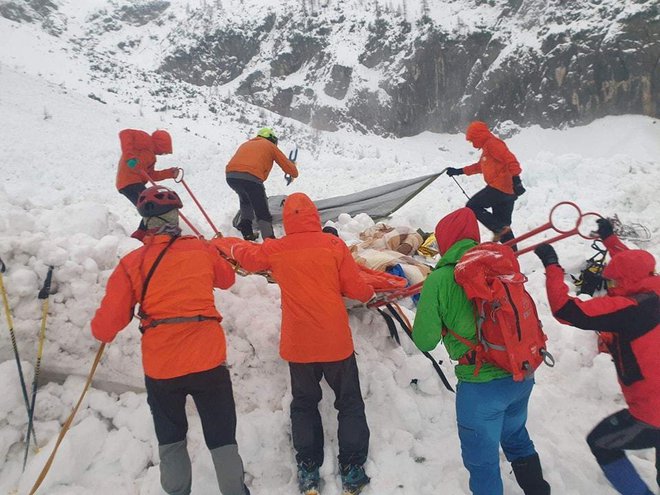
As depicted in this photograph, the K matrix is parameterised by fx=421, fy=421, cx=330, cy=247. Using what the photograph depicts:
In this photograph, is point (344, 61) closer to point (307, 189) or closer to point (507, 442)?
point (307, 189)

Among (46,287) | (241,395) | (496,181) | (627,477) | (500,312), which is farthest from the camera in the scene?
(496,181)

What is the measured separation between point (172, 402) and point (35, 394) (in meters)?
0.96

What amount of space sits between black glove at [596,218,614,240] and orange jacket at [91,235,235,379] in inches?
83.9

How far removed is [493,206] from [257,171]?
264 centimetres

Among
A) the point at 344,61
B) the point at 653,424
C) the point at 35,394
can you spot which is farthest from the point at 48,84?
the point at 344,61

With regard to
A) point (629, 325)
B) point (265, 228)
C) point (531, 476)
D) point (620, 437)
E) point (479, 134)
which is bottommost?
point (531, 476)

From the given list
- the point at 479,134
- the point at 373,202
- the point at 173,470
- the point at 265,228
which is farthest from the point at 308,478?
the point at 373,202

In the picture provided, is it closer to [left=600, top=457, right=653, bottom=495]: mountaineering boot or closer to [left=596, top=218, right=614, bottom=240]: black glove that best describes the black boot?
[left=600, top=457, right=653, bottom=495]: mountaineering boot

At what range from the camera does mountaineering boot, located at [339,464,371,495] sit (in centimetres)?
232

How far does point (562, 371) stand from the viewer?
3.41 metres

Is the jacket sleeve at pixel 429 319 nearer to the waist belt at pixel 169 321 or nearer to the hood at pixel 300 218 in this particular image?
the hood at pixel 300 218

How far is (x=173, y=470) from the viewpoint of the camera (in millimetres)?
2133

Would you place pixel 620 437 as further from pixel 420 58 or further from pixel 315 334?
pixel 420 58

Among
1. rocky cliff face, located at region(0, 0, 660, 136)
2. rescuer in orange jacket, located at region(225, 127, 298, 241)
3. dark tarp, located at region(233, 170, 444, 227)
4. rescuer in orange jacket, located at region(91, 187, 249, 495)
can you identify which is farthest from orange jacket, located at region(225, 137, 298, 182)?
rocky cliff face, located at region(0, 0, 660, 136)
